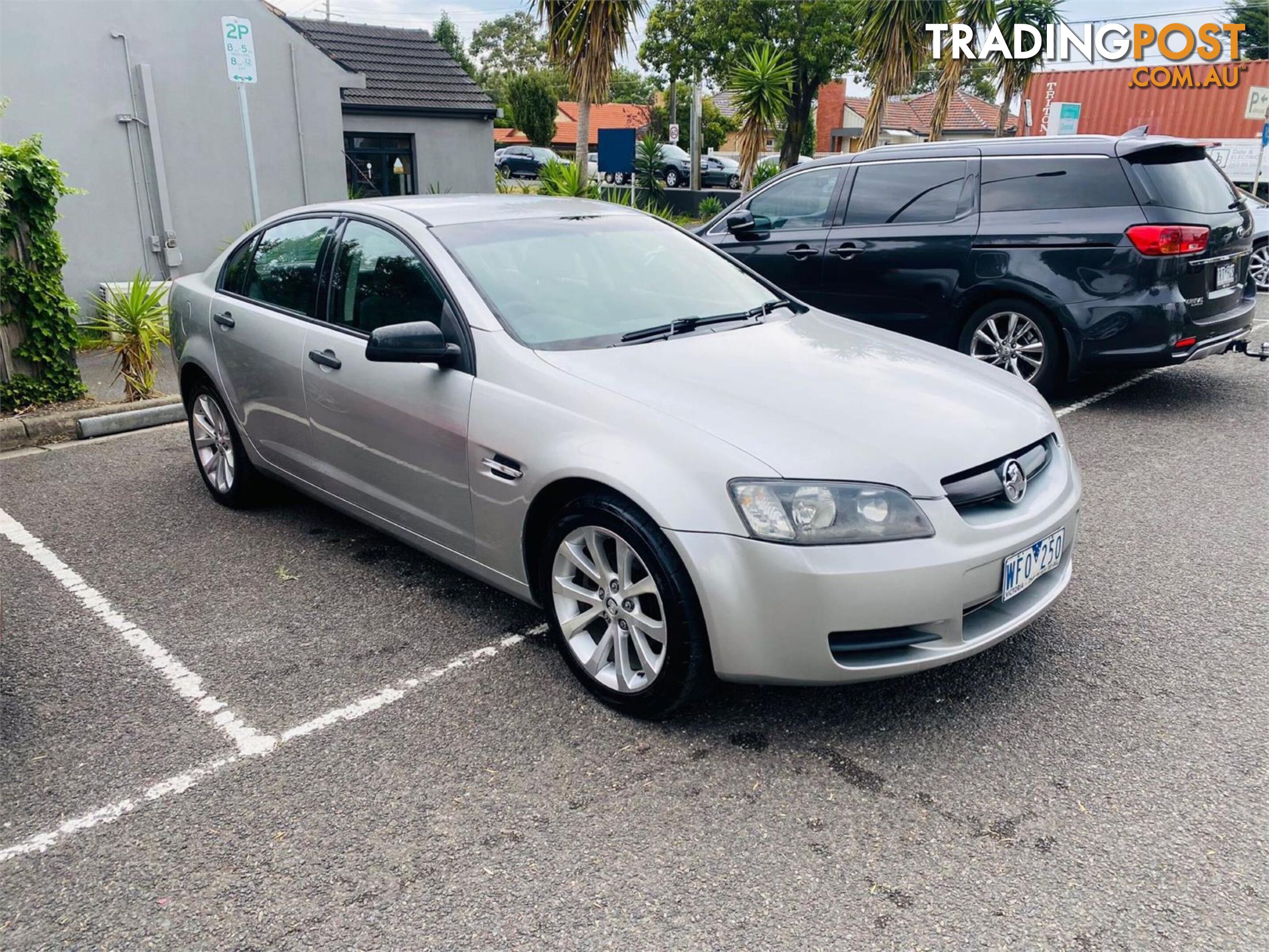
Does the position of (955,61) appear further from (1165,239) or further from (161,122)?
(1165,239)

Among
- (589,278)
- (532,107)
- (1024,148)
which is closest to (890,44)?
(1024,148)

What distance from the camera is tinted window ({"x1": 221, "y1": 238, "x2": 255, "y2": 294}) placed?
496 cm

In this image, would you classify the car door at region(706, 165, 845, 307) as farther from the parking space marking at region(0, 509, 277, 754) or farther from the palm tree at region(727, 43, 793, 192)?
the palm tree at region(727, 43, 793, 192)

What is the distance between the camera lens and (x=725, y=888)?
247 centimetres

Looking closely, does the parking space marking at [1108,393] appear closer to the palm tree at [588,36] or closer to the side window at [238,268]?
the side window at [238,268]

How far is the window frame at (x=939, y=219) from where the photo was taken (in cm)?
710

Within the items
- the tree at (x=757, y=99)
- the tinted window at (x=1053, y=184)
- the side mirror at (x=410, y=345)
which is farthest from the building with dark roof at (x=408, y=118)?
the side mirror at (x=410, y=345)

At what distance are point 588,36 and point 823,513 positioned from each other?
14.7 m

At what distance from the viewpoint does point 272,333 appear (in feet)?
14.9

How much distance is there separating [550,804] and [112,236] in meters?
10.1

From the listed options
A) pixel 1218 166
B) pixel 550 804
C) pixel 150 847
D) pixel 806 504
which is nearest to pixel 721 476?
pixel 806 504

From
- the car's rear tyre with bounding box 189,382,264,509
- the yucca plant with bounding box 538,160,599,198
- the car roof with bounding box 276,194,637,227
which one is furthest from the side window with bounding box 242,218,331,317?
the yucca plant with bounding box 538,160,599,198

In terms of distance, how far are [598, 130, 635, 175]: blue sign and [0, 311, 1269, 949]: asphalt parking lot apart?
13315 millimetres

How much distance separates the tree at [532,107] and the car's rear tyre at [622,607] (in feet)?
165
